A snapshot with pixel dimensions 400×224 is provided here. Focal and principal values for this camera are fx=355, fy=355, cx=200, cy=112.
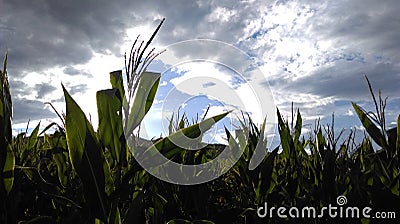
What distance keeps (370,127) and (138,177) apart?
1343 millimetres

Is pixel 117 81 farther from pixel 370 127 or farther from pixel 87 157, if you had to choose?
pixel 370 127

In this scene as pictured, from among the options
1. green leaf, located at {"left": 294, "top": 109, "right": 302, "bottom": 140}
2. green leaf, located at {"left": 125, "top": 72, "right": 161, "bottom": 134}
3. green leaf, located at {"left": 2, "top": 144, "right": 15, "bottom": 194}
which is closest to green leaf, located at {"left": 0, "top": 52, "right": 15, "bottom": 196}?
green leaf, located at {"left": 2, "top": 144, "right": 15, "bottom": 194}

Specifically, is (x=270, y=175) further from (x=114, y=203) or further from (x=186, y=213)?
(x=114, y=203)

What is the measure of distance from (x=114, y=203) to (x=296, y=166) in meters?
1.43

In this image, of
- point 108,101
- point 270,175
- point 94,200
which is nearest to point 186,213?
point 270,175

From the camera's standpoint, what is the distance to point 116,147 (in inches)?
49.2

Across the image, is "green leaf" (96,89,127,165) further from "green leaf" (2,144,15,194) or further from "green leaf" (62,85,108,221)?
"green leaf" (2,144,15,194)

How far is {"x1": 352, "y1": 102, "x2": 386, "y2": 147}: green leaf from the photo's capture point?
1.98 m

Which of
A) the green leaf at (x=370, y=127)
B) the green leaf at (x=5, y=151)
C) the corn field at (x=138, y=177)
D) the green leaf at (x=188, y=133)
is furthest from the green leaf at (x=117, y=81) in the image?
the green leaf at (x=370, y=127)

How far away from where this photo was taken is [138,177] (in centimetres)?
164

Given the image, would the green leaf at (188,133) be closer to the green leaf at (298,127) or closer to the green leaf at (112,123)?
the green leaf at (112,123)

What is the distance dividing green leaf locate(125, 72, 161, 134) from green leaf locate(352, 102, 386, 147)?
1308mm

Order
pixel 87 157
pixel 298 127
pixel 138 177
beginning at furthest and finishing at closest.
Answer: pixel 298 127
pixel 138 177
pixel 87 157

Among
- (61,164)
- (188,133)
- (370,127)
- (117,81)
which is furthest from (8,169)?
(370,127)
